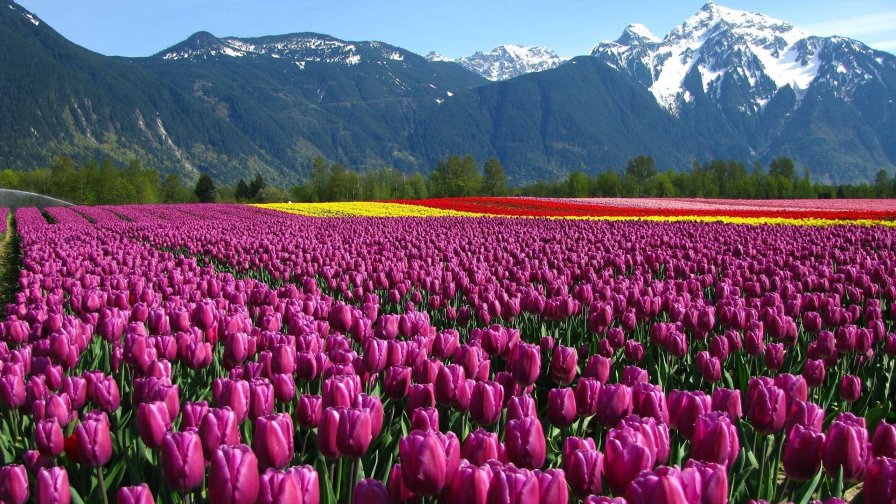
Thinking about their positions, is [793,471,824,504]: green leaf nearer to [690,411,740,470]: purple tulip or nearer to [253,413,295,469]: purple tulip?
[690,411,740,470]: purple tulip

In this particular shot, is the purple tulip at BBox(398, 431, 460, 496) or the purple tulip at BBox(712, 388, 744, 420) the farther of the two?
the purple tulip at BBox(712, 388, 744, 420)

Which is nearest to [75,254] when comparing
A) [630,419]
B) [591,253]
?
[591,253]

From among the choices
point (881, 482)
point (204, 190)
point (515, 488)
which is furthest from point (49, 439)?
point (204, 190)

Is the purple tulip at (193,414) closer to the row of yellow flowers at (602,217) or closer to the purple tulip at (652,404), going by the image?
the purple tulip at (652,404)

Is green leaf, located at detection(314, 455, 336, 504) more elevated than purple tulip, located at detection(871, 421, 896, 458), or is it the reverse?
purple tulip, located at detection(871, 421, 896, 458)

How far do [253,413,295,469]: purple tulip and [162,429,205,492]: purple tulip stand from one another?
0.17 m

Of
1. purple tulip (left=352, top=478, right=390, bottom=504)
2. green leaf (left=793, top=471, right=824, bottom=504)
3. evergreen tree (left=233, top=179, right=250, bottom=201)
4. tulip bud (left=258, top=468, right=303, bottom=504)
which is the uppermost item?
evergreen tree (left=233, top=179, right=250, bottom=201)

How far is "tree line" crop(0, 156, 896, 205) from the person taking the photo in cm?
8844

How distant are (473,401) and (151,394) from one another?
121 cm

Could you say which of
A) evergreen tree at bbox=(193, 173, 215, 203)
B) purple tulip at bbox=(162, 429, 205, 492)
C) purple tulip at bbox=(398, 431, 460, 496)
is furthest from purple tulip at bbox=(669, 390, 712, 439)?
evergreen tree at bbox=(193, 173, 215, 203)

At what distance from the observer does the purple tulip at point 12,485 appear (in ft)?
6.99

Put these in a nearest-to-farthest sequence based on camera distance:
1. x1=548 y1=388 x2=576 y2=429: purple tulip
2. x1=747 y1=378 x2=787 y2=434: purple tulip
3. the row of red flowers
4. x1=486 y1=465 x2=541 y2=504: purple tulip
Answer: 1. x1=486 y1=465 x2=541 y2=504: purple tulip
2. x1=747 y1=378 x2=787 y2=434: purple tulip
3. x1=548 y1=388 x2=576 y2=429: purple tulip
4. the row of red flowers

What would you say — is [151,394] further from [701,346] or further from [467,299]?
[467,299]

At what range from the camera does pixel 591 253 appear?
981 centimetres
